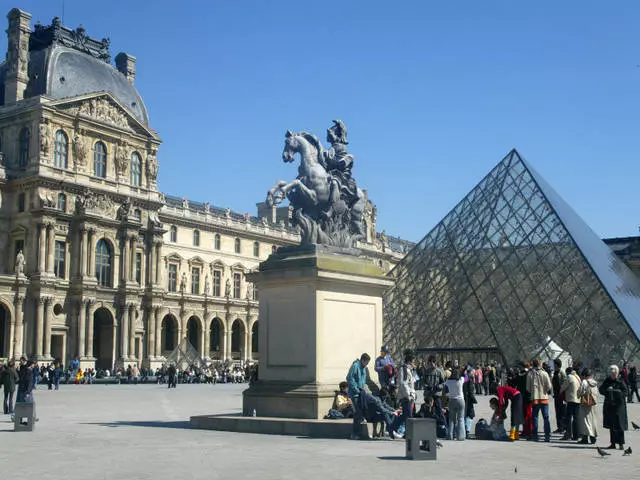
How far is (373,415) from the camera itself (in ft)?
38.2

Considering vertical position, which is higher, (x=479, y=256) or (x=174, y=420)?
(x=479, y=256)

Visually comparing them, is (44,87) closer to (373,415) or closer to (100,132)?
(100,132)

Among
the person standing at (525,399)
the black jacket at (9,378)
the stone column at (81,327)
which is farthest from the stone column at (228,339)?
the person standing at (525,399)

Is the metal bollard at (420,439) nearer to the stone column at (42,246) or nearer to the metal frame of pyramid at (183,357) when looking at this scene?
the stone column at (42,246)

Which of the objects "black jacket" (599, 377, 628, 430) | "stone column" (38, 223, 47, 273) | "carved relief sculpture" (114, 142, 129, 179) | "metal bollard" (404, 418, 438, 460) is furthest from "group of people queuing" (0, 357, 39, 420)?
"carved relief sculpture" (114, 142, 129, 179)

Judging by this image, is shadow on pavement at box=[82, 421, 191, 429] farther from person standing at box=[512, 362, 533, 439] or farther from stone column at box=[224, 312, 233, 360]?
stone column at box=[224, 312, 233, 360]

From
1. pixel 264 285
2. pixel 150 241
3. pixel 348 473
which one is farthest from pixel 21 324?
pixel 348 473

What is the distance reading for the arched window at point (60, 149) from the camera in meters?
49.6

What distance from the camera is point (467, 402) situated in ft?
45.7

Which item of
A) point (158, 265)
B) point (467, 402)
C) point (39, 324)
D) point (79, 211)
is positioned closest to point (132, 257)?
point (158, 265)

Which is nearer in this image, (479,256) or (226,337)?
(479,256)

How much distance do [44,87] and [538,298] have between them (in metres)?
31.7

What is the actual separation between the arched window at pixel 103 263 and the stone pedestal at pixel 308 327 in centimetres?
4062

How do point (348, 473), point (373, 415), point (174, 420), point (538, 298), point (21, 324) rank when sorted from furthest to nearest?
point (21, 324), point (538, 298), point (174, 420), point (373, 415), point (348, 473)
